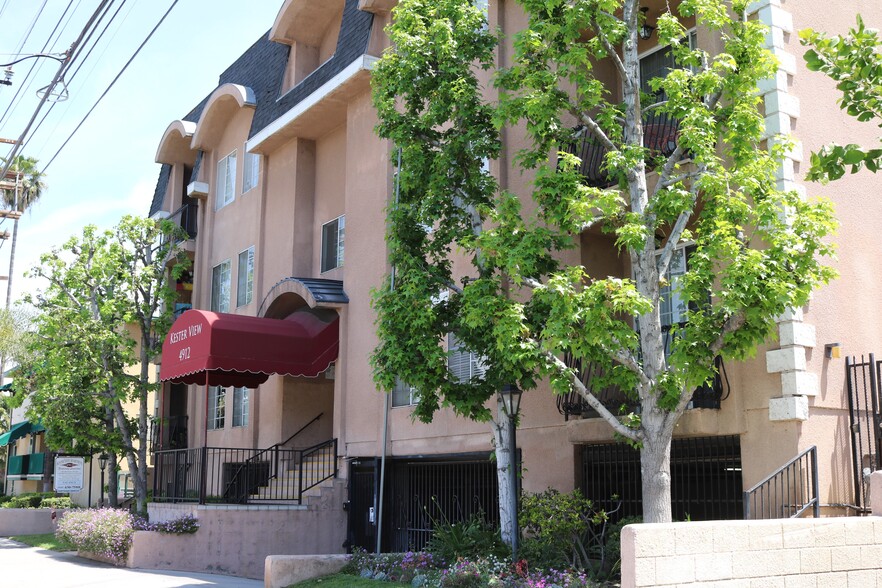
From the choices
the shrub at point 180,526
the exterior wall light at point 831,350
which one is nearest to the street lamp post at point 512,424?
the exterior wall light at point 831,350

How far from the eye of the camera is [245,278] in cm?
2505

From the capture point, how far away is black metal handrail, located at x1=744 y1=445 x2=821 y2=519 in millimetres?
11188

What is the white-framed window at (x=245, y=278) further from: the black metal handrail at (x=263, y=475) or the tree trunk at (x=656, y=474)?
the tree trunk at (x=656, y=474)

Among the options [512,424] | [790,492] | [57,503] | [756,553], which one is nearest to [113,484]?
[57,503]

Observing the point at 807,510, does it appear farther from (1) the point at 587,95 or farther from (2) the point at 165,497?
(2) the point at 165,497

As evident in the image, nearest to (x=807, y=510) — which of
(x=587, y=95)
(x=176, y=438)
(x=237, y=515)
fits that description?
(x=587, y=95)

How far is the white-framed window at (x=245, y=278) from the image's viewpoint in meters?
24.6

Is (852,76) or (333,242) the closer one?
(852,76)

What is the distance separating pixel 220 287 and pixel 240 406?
3874mm

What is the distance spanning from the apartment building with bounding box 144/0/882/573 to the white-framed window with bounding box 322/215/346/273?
0.07 m

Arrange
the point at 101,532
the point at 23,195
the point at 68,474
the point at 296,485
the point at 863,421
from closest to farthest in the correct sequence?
the point at 863,421 < the point at 101,532 < the point at 296,485 < the point at 68,474 < the point at 23,195

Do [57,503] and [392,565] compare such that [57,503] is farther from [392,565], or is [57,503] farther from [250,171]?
[392,565]

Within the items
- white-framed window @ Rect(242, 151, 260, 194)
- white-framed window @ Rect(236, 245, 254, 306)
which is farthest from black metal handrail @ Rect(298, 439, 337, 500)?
white-framed window @ Rect(242, 151, 260, 194)

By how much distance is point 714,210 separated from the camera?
10523 mm
